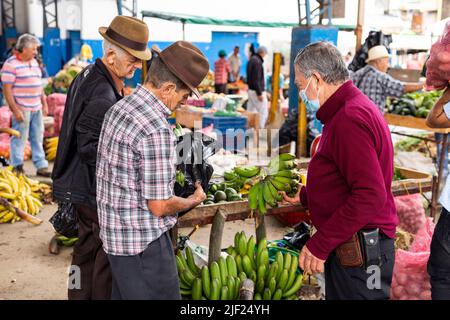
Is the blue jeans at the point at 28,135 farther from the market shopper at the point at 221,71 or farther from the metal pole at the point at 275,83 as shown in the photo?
the market shopper at the point at 221,71

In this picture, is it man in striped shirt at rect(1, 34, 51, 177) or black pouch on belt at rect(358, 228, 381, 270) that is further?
man in striped shirt at rect(1, 34, 51, 177)

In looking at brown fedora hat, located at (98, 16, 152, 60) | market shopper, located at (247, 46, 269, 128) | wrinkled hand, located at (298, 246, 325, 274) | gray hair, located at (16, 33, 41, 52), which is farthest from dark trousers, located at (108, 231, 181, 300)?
market shopper, located at (247, 46, 269, 128)

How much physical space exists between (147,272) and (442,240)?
1.57 metres

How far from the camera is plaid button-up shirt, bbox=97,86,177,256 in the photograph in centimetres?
248

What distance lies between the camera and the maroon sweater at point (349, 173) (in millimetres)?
2504

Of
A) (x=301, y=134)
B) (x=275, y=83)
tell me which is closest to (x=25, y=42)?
(x=301, y=134)

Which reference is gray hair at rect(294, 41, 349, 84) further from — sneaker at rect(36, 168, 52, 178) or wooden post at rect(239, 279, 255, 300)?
sneaker at rect(36, 168, 52, 178)

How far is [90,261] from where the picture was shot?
372cm

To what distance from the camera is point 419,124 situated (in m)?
7.74

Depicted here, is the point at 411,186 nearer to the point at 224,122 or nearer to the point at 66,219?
the point at 66,219

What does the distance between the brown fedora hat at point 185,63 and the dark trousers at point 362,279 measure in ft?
3.71

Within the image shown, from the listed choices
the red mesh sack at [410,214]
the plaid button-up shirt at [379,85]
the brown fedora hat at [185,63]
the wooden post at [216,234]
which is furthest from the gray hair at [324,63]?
the plaid button-up shirt at [379,85]

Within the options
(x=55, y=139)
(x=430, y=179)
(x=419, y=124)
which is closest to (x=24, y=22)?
(x=55, y=139)

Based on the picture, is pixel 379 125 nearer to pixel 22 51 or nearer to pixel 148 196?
Result: pixel 148 196
